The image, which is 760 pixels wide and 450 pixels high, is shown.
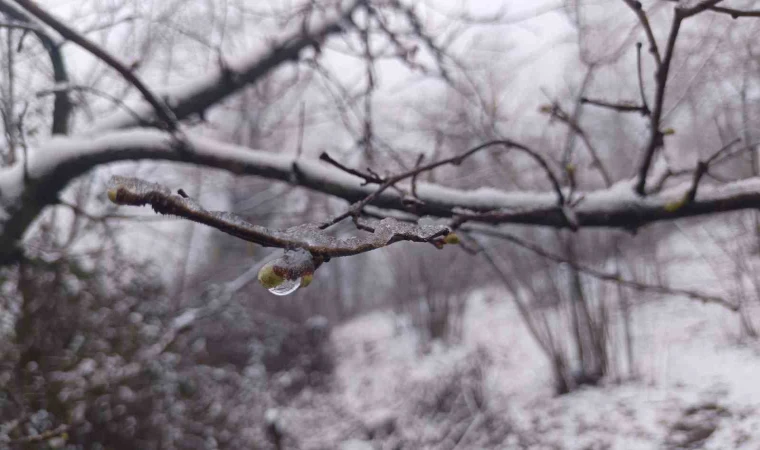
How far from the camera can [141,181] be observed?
473 millimetres

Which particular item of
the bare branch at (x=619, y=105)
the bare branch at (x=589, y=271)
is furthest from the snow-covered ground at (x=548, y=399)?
the bare branch at (x=619, y=105)

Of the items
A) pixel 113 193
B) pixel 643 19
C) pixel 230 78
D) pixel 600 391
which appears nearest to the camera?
pixel 113 193

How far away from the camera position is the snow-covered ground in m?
3.01

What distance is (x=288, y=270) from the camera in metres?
0.50

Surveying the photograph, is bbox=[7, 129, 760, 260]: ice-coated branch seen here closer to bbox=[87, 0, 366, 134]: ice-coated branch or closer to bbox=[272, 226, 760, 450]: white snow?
bbox=[87, 0, 366, 134]: ice-coated branch

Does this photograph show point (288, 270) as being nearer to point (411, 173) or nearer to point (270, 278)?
point (270, 278)

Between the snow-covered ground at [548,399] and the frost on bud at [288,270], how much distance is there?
310 cm

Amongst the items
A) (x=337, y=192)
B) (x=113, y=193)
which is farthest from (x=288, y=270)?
(x=337, y=192)

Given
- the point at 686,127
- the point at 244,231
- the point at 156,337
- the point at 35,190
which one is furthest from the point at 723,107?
the point at 156,337

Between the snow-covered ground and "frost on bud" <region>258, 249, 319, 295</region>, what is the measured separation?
310cm

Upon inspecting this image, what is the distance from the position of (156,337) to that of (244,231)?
13.5ft

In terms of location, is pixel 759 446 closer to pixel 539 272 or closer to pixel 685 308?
pixel 685 308

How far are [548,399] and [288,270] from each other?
14.5 feet

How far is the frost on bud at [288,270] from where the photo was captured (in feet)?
1.63
